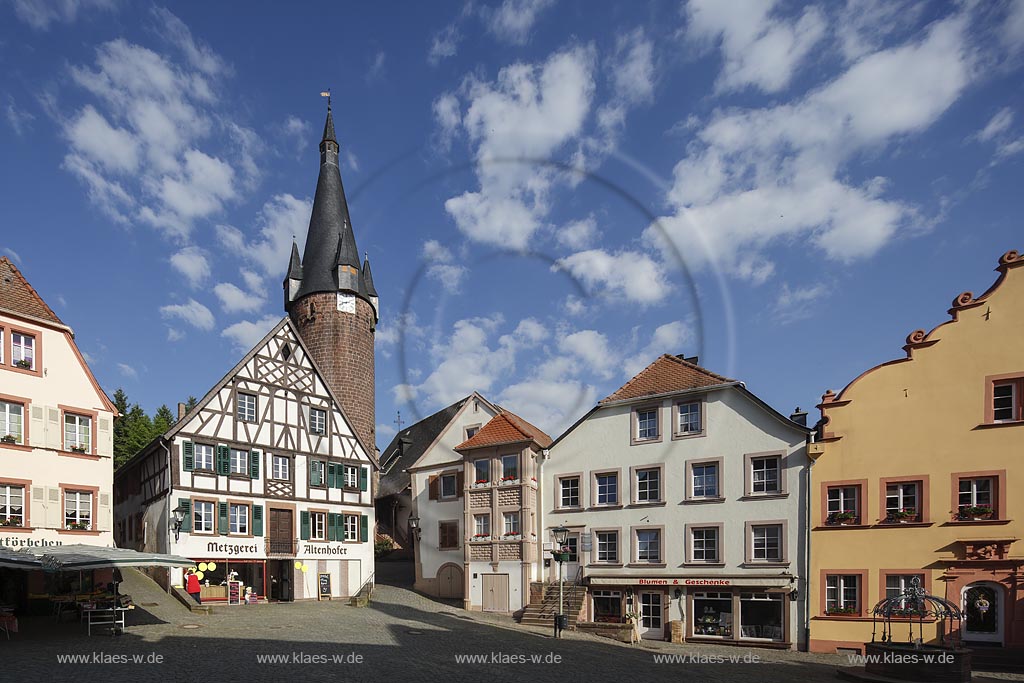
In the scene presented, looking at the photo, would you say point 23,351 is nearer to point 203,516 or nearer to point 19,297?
point 19,297

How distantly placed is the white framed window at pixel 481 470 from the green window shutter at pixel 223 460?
11.2 metres

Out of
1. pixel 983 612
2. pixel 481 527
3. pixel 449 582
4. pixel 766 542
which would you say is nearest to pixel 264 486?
pixel 481 527

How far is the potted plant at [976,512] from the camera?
24.1 metres

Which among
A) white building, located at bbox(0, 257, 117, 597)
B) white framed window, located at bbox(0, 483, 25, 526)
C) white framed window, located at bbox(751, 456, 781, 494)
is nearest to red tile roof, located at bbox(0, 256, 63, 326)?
white building, located at bbox(0, 257, 117, 597)

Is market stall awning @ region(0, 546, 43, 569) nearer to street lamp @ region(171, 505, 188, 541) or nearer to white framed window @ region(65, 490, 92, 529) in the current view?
white framed window @ region(65, 490, 92, 529)

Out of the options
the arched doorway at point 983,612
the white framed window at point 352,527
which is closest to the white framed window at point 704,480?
the arched doorway at point 983,612

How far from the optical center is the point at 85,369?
29.0 m

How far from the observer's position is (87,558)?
22.2 m

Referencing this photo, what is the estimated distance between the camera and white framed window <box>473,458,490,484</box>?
36469 mm

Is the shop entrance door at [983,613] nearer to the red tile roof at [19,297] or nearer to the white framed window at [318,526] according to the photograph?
the white framed window at [318,526]

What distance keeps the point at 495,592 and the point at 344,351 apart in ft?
76.4

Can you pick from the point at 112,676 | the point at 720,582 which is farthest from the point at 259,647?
the point at 720,582

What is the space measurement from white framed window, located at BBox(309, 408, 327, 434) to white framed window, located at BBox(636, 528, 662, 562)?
16.9 m

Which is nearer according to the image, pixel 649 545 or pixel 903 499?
pixel 903 499
